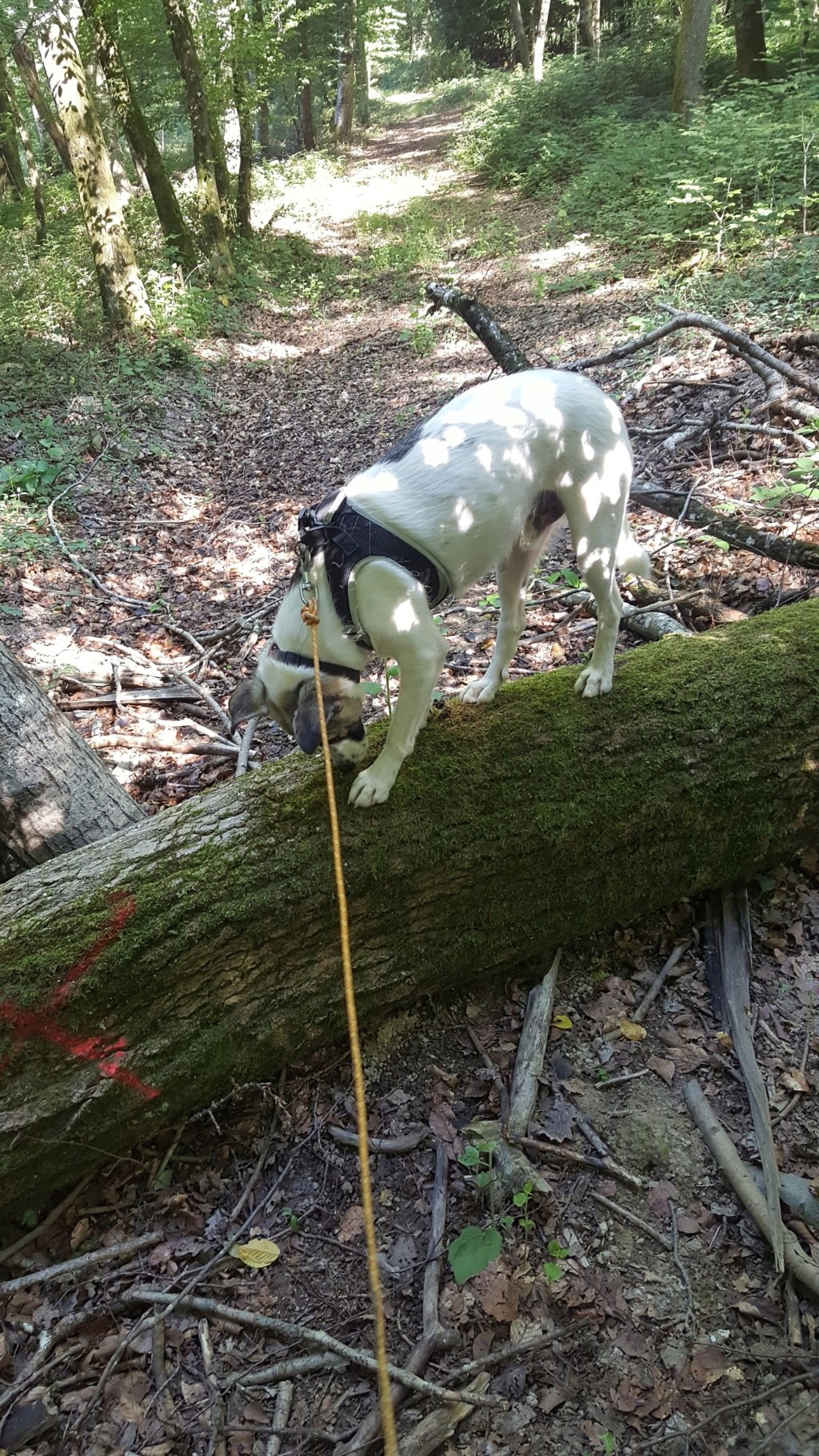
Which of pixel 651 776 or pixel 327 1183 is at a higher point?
pixel 651 776

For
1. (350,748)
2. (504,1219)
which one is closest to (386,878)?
(350,748)

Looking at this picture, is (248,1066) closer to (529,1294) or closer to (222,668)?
(529,1294)

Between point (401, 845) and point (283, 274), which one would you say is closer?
point (401, 845)

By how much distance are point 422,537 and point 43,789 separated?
2152 mm

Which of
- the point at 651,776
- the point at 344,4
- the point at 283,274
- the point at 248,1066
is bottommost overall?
the point at 248,1066

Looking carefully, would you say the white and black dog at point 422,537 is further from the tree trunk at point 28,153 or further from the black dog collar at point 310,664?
the tree trunk at point 28,153

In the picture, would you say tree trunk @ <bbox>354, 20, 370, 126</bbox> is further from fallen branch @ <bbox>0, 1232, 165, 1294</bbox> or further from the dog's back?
fallen branch @ <bbox>0, 1232, 165, 1294</bbox>

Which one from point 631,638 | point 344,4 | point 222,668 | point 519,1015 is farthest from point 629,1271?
point 344,4

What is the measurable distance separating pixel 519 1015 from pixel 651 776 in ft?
3.81

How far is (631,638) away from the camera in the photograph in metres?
5.05

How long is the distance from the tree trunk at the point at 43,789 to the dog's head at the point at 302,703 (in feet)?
3.73

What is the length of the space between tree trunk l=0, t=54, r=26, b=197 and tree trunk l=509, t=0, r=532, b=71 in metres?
16.9

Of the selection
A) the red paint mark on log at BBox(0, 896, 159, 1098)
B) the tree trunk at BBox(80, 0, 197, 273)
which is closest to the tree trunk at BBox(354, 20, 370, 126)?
the tree trunk at BBox(80, 0, 197, 273)

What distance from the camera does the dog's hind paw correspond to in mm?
3586
